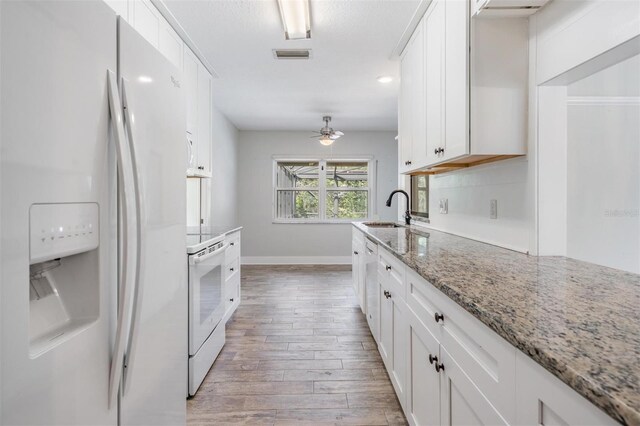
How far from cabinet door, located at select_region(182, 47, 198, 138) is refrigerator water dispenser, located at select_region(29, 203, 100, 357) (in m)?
1.98

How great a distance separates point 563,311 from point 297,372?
1.83 m

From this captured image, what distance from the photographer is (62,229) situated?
72cm

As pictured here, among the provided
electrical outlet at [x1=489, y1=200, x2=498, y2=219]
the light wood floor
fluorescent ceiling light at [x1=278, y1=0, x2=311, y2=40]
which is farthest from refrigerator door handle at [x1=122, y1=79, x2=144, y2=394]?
electrical outlet at [x1=489, y1=200, x2=498, y2=219]

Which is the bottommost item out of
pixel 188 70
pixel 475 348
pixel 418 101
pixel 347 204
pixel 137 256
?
pixel 475 348

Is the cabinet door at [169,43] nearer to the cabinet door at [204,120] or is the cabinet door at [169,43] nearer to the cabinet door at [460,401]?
the cabinet door at [204,120]

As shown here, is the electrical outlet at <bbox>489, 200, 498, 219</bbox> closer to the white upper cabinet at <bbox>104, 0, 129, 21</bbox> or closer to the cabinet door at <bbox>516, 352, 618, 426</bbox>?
the cabinet door at <bbox>516, 352, 618, 426</bbox>

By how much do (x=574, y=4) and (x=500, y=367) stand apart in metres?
1.46

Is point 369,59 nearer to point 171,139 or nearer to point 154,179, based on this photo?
point 171,139

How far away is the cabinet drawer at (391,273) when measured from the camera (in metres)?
1.65

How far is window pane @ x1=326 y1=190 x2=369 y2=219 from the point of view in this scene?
6238mm

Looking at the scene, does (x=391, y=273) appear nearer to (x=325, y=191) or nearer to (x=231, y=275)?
(x=231, y=275)

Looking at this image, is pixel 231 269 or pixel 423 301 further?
pixel 231 269

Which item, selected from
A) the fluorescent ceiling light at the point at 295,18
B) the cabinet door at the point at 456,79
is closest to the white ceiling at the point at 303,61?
the fluorescent ceiling light at the point at 295,18

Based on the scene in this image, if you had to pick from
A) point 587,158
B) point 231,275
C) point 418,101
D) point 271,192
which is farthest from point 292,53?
point 271,192
